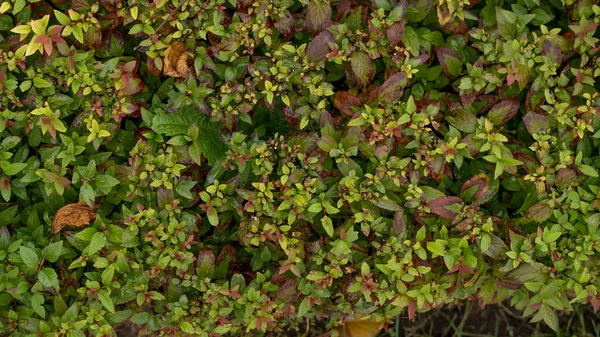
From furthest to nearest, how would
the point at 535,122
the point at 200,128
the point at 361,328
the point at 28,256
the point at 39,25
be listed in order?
the point at 361,328
the point at 200,128
the point at 535,122
the point at 28,256
the point at 39,25

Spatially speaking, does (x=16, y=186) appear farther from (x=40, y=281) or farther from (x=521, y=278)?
(x=521, y=278)

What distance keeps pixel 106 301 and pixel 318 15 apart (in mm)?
1289

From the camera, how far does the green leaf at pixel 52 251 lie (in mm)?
2492

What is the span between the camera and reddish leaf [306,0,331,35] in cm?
251

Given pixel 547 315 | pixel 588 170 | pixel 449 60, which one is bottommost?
pixel 547 315

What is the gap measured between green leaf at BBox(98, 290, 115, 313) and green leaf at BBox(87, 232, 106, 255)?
0.15 metres

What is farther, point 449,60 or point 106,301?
point 449,60

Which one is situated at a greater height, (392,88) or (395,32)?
(395,32)

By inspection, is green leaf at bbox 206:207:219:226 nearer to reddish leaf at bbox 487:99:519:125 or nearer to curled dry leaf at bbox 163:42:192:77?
curled dry leaf at bbox 163:42:192:77

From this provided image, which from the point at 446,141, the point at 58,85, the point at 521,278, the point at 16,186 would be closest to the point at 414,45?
the point at 446,141

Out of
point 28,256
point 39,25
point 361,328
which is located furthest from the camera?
point 361,328

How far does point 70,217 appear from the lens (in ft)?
8.35

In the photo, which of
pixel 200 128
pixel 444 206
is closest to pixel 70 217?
pixel 200 128

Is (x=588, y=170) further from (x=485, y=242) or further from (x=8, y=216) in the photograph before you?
(x=8, y=216)
